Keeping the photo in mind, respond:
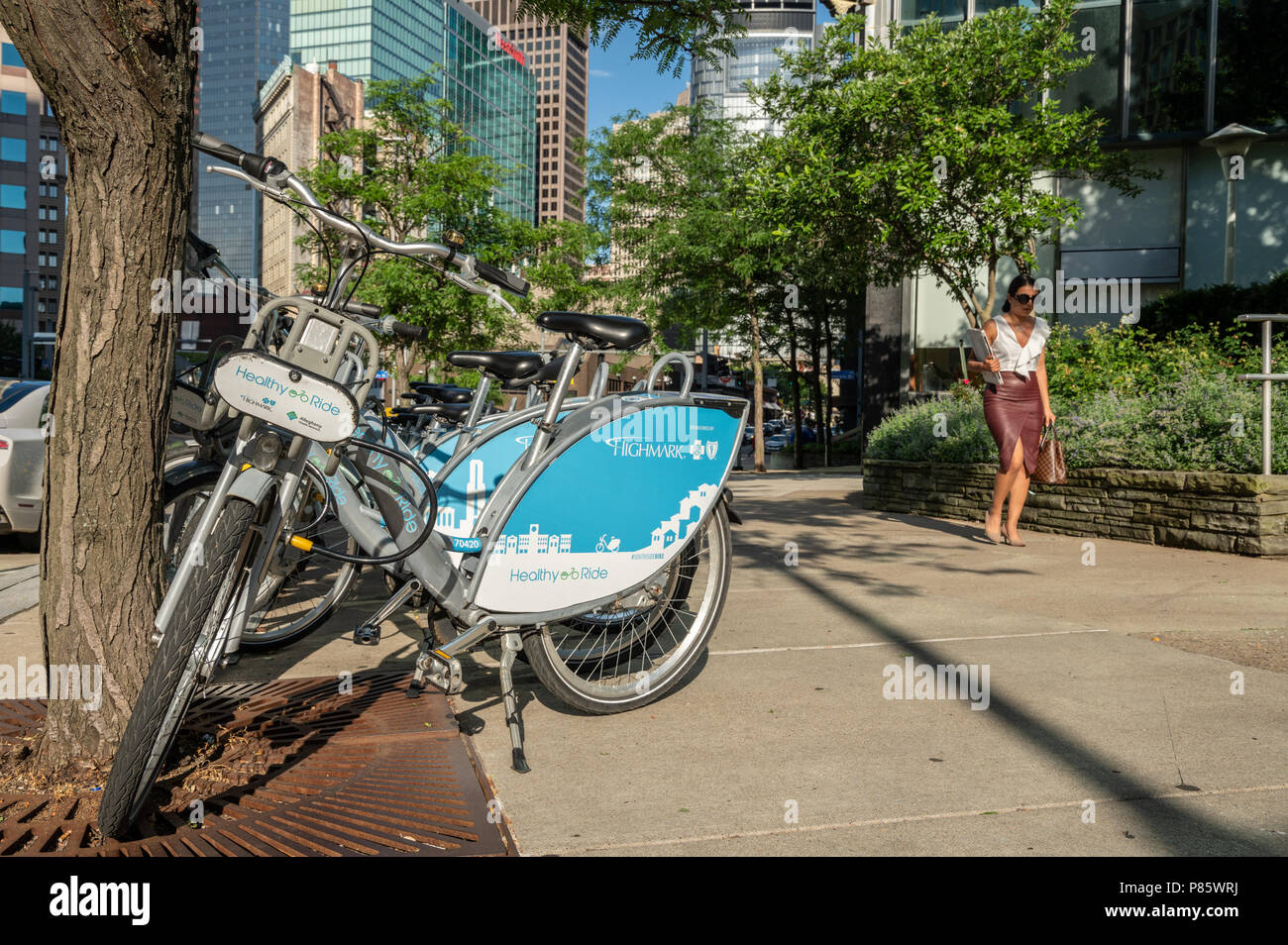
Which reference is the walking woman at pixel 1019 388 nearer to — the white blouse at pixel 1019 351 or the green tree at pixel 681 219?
the white blouse at pixel 1019 351

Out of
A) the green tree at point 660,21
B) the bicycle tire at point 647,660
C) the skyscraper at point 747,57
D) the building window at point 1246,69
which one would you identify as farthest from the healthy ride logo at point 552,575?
the building window at point 1246,69

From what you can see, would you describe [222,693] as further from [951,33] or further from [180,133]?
[951,33]

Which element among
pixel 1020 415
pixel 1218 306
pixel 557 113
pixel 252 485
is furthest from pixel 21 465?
pixel 557 113

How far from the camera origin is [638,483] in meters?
3.44

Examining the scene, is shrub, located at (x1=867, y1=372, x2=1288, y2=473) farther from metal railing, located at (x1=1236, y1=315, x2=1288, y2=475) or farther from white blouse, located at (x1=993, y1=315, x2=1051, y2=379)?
white blouse, located at (x1=993, y1=315, x2=1051, y2=379)

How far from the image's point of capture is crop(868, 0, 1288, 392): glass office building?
1727cm

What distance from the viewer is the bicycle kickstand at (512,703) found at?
117 inches

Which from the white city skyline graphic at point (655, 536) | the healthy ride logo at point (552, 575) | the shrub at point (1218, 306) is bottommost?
the healthy ride logo at point (552, 575)

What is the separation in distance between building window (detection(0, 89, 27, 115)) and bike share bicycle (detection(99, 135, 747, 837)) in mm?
108199

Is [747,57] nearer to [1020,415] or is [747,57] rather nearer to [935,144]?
[935,144]

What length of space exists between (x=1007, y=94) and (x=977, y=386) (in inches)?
168

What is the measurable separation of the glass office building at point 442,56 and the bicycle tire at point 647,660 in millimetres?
79341

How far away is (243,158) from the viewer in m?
2.70
